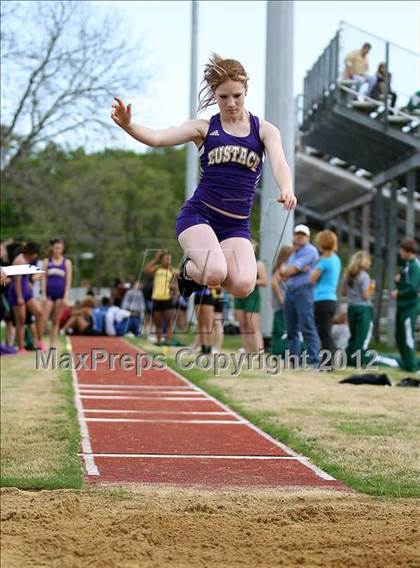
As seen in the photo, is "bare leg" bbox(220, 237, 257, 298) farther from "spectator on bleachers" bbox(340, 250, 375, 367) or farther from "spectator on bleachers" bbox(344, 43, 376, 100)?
"spectator on bleachers" bbox(344, 43, 376, 100)

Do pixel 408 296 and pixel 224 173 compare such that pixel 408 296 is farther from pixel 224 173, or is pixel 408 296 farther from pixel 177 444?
pixel 224 173

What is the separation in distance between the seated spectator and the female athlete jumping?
74.4 ft

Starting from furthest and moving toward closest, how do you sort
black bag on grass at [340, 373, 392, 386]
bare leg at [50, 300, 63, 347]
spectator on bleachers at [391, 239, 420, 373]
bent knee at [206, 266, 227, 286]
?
bare leg at [50, 300, 63, 347] < spectator on bleachers at [391, 239, 420, 373] < black bag on grass at [340, 373, 392, 386] < bent knee at [206, 266, 227, 286]

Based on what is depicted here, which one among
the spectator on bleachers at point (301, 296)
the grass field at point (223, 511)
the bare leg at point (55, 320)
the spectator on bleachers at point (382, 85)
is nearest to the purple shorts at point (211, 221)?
the grass field at point (223, 511)

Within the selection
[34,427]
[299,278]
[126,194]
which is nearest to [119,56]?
[299,278]

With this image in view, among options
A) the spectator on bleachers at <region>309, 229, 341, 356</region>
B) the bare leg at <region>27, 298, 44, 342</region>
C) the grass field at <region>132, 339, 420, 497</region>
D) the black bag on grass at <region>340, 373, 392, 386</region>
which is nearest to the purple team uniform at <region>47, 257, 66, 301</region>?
the bare leg at <region>27, 298, 44, 342</region>

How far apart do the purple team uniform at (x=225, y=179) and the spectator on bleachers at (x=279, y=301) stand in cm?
723

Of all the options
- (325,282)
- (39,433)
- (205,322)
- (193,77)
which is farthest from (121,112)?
(193,77)

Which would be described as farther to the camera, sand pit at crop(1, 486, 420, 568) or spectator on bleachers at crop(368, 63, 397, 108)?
spectator on bleachers at crop(368, 63, 397, 108)

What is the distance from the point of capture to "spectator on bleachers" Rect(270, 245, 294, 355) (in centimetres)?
1518

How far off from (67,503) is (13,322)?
14.7 m

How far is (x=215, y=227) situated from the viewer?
6.95 metres

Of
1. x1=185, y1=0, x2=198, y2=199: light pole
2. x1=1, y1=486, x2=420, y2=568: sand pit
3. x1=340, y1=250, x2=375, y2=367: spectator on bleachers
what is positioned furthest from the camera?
x1=185, y1=0, x2=198, y2=199: light pole

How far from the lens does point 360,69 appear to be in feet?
68.9
